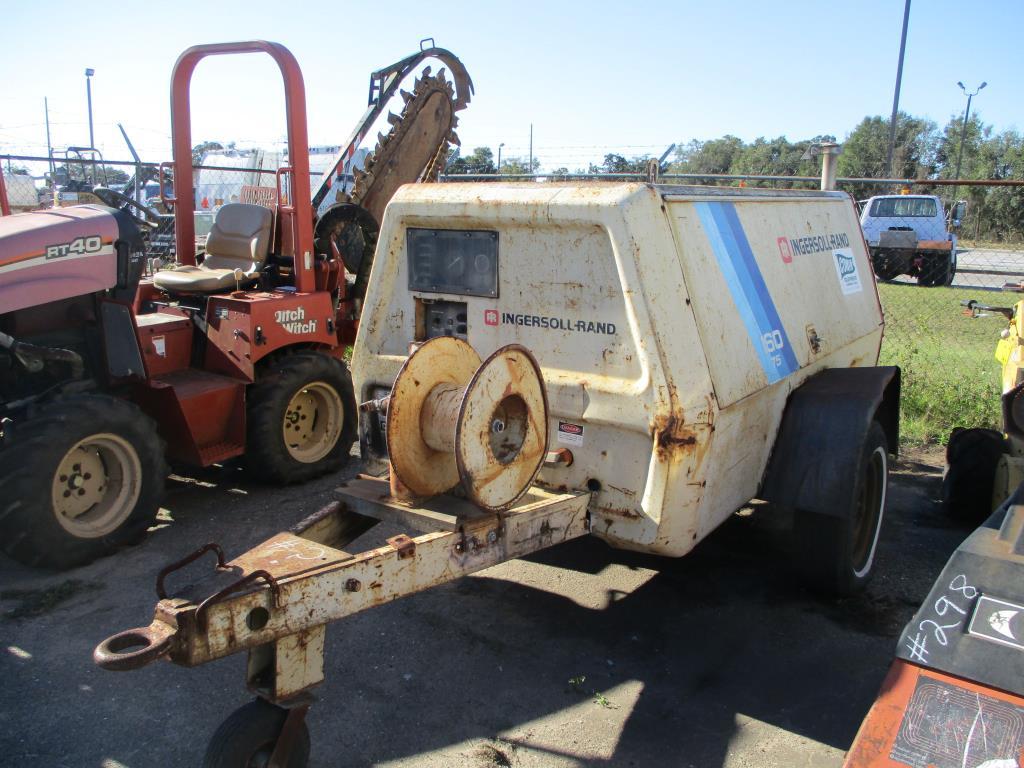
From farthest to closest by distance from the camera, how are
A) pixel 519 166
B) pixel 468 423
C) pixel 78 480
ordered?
1. pixel 519 166
2. pixel 78 480
3. pixel 468 423

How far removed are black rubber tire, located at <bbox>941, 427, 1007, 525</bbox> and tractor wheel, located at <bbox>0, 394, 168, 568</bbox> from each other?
4.69 meters

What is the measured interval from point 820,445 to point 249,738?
8.79ft

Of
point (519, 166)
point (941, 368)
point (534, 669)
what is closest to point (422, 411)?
point (534, 669)

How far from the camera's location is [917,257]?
15812mm

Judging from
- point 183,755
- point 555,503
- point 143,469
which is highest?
point 555,503

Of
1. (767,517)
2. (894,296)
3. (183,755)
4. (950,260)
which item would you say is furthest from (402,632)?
(950,260)

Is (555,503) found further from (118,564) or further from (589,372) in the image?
(118,564)

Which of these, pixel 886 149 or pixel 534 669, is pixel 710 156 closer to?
pixel 886 149

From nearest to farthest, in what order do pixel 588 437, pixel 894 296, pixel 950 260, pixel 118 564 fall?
pixel 588 437, pixel 118 564, pixel 894 296, pixel 950 260

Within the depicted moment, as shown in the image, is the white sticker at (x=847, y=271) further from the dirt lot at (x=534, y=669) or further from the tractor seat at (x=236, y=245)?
the tractor seat at (x=236, y=245)

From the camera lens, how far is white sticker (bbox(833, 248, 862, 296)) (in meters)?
5.04

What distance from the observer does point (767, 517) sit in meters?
5.26

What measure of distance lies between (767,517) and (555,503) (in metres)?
2.49

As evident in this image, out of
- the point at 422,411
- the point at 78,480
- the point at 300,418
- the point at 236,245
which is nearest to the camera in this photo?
the point at 422,411
